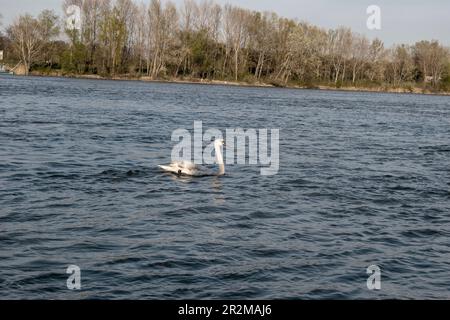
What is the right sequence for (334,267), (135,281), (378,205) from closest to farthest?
(135,281)
(334,267)
(378,205)

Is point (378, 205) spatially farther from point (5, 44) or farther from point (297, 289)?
point (5, 44)

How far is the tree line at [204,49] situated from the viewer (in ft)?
367

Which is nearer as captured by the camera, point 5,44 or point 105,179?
point 105,179

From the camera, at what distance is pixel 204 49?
12056cm

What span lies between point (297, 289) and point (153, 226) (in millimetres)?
4330

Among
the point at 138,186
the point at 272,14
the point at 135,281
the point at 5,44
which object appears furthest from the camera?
the point at 5,44

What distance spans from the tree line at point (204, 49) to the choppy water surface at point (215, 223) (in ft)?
293

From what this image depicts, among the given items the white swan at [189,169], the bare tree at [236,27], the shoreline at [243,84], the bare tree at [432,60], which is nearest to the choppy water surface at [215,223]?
the white swan at [189,169]

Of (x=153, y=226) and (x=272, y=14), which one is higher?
(x=272, y=14)

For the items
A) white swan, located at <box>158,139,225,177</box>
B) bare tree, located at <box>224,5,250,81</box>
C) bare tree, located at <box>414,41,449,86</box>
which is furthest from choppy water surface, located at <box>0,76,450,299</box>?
bare tree, located at <box>414,41,449,86</box>

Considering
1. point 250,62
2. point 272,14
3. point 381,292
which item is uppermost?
point 272,14

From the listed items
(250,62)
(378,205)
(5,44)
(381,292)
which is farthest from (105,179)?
(5,44)

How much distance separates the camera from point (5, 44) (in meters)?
135

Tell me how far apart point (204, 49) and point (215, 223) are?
10972cm
